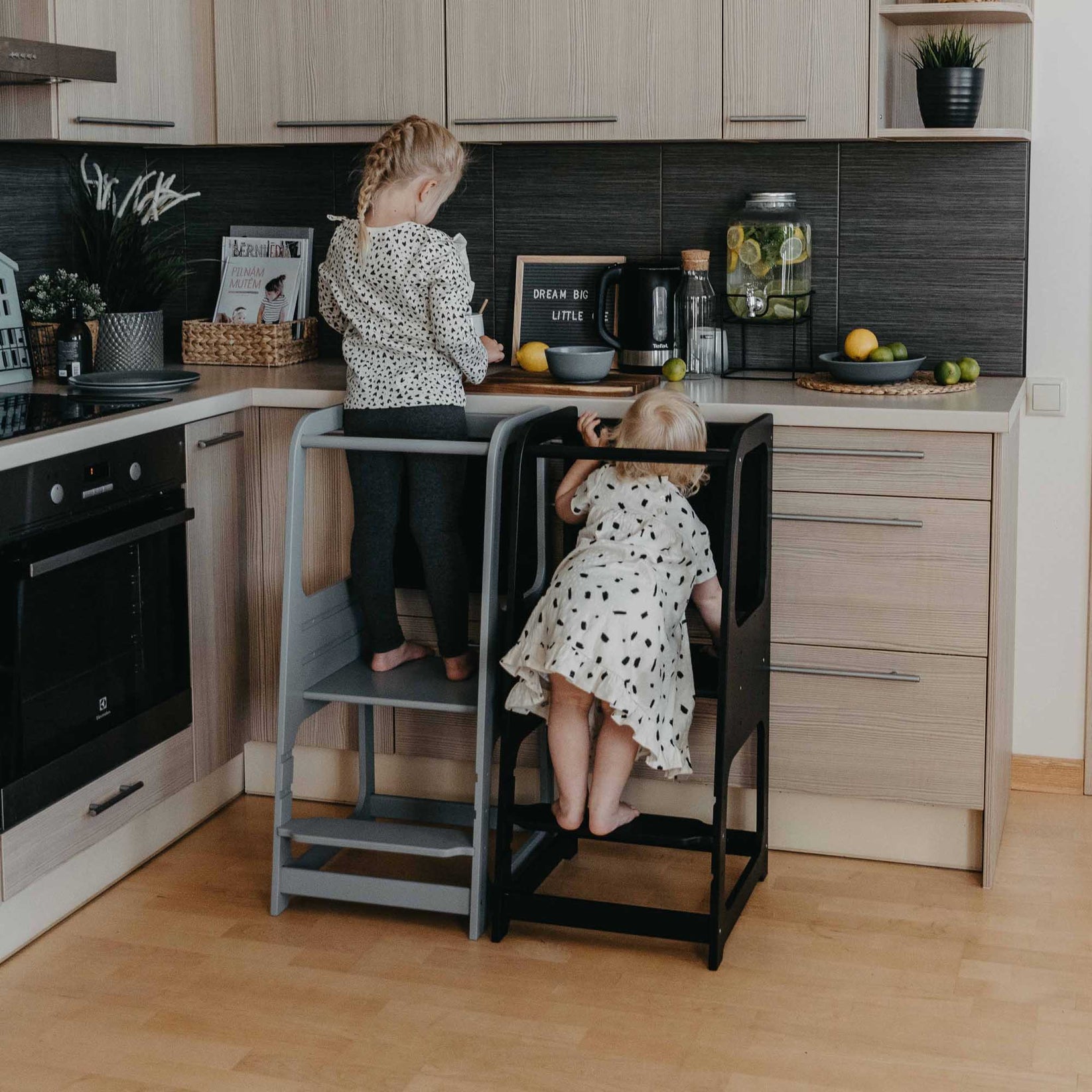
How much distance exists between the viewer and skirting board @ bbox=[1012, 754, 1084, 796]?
129 inches

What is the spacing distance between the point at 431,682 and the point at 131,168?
1620 millimetres

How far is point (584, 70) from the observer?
9.89ft

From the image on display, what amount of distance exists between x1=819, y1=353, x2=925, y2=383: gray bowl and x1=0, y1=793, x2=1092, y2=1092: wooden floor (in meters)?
0.95

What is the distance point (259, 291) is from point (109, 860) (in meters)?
1.41

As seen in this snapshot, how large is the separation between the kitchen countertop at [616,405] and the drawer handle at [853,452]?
0.14 ft

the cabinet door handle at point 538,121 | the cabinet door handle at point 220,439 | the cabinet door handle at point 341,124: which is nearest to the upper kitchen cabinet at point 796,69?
the cabinet door handle at point 538,121

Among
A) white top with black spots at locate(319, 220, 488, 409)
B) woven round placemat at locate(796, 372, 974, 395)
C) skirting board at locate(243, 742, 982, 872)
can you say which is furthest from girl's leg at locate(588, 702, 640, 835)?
woven round placemat at locate(796, 372, 974, 395)

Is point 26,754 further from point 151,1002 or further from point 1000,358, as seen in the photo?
point 1000,358

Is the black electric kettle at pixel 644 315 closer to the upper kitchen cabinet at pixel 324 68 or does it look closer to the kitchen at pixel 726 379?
the kitchen at pixel 726 379

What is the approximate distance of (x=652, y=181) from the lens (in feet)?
10.8

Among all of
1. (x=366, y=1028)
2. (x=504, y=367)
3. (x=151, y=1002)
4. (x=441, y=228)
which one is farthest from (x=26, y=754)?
(x=441, y=228)

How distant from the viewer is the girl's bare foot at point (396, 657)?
9.33 ft

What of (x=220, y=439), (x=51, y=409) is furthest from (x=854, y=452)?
(x=51, y=409)

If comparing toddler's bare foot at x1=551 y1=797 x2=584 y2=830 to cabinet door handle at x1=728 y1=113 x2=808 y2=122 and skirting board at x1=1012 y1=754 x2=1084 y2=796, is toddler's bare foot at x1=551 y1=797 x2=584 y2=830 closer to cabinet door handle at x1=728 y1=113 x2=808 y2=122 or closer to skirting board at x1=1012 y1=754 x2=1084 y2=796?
skirting board at x1=1012 y1=754 x2=1084 y2=796
